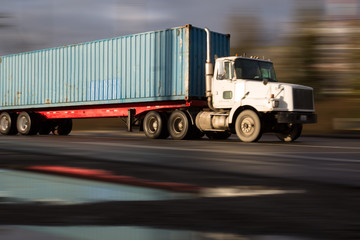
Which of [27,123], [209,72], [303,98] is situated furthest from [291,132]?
[27,123]

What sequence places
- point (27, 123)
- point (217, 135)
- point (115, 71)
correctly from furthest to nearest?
point (27, 123)
point (115, 71)
point (217, 135)

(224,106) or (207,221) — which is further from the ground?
(224,106)

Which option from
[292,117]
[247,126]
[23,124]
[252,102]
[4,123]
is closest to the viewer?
[292,117]

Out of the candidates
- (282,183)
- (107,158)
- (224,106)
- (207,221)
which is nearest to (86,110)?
(224,106)

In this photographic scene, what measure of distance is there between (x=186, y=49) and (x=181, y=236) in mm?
13888

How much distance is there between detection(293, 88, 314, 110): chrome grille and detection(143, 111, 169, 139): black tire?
15.9 feet

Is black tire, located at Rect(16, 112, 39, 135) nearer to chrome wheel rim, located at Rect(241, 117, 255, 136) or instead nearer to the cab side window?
the cab side window

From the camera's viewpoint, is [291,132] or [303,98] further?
[291,132]

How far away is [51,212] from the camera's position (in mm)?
4332

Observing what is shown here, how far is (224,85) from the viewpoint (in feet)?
52.8

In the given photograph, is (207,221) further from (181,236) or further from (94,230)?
(94,230)

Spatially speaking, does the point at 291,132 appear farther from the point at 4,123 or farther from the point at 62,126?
the point at 4,123

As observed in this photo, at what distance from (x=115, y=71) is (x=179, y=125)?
147 inches

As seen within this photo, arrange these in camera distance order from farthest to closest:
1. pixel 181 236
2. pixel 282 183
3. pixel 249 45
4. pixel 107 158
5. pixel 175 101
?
pixel 249 45 → pixel 175 101 → pixel 107 158 → pixel 282 183 → pixel 181 236
